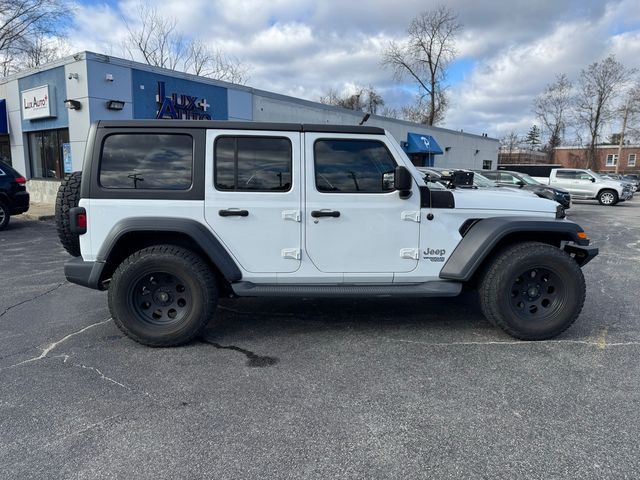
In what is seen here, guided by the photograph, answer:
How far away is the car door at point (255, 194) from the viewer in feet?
13.0

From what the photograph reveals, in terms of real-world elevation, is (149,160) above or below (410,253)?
above

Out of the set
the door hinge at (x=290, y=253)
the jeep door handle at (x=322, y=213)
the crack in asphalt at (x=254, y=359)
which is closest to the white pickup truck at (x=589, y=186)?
the jeep door handle at (x=322, y=213)

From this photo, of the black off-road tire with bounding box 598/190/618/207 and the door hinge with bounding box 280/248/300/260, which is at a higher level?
the door hinge with bounding box 280/248/300/260

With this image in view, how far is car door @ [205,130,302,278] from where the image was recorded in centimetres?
396

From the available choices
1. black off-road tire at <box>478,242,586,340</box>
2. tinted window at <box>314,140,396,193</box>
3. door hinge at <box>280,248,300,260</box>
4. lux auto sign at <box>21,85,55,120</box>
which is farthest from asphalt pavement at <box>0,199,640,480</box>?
lux auto sign at <box>21,85,55,120</box>

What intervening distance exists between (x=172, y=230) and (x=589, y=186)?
23.3 m

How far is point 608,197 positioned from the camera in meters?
21.7

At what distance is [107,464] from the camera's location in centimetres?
245


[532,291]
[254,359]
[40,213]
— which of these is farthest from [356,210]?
[40,213]

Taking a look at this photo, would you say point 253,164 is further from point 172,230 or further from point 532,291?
point 532,291

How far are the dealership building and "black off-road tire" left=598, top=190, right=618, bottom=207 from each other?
14.6m

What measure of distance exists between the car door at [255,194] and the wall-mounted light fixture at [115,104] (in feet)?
34.0

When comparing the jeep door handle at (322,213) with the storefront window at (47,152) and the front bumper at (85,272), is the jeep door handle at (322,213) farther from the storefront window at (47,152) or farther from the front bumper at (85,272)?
the storefront window at (47,152)

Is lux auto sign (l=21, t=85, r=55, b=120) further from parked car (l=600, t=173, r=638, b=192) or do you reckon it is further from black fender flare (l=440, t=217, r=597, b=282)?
parked car (l=600, t=173, r=638, b=192)
